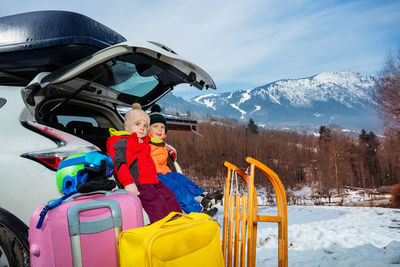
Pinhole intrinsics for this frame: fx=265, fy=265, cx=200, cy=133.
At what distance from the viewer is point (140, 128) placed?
3.03 m

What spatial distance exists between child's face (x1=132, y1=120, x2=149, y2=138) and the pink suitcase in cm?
136

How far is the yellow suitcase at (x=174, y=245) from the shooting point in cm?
146

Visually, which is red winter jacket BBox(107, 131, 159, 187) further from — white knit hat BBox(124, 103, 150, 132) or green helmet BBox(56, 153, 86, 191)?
green helmet BBox(56, 153, 86, 191)

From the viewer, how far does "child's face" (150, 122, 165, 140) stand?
336cm

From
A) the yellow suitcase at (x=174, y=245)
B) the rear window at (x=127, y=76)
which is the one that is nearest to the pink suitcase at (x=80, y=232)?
the yellow suitcase at (x=174, y=245)

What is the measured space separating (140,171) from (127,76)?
4.57 ft

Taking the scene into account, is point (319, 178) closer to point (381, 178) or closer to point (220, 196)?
point (381, 178)

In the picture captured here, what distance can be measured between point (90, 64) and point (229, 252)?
192 centimetres

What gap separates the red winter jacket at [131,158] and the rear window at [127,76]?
2.27 ft

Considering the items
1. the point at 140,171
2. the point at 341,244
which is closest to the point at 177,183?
the point at 140,171

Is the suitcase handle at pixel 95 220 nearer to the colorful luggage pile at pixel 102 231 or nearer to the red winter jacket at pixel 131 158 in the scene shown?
the colorful luggage pile at pixel 102 231

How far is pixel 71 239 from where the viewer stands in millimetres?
1503

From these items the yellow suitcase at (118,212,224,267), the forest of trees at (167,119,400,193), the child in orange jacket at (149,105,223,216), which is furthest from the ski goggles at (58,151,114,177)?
the forest of trees at (167,119,400,193)

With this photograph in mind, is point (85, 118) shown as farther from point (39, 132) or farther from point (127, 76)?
point (39, 132)
